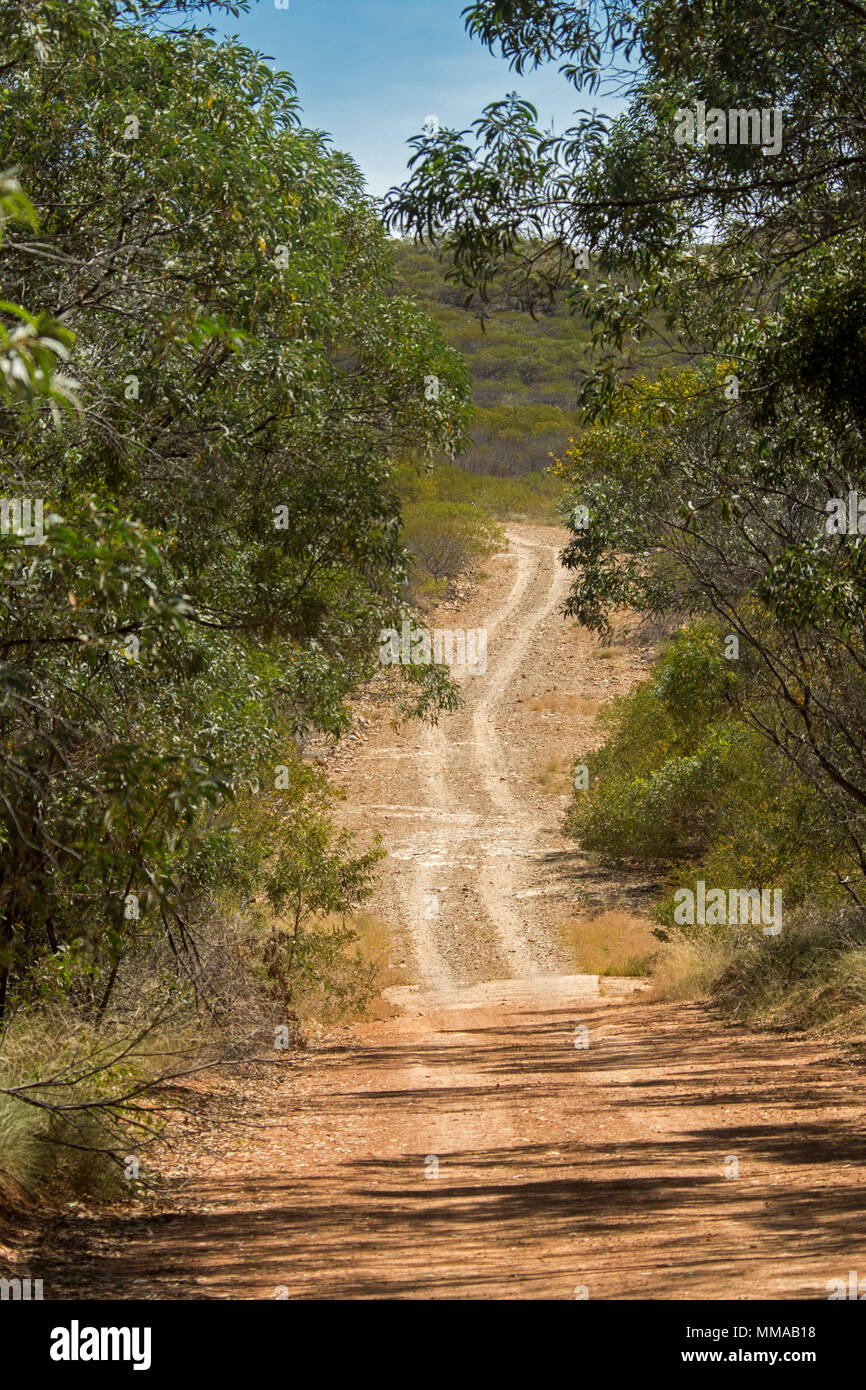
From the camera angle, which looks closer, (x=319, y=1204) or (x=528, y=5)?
(x=319, y=1204)

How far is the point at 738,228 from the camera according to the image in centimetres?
894

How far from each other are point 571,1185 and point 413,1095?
3335 mm

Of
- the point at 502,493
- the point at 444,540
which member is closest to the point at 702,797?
the point at 444,540

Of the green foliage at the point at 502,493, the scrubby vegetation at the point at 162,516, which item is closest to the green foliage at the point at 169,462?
the scrubby vegetation at the point at 162,516

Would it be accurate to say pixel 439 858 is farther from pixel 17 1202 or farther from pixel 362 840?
pixel 17 1202

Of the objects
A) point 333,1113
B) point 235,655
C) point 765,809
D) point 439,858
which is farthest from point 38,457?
point 439,858

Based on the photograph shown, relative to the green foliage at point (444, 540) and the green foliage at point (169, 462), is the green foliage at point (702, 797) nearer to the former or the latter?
the green foliage at point (169, 462)

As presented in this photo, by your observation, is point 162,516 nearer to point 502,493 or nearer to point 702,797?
point 702,797

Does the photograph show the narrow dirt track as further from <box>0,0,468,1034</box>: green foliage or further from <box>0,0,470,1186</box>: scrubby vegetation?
<box>0,0,468,1034</box>: green foliage

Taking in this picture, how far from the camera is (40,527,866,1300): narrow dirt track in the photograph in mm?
5574

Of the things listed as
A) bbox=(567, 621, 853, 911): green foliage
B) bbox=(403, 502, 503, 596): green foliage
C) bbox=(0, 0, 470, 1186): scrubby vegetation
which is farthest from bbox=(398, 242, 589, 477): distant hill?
bbox=(0, 0, 470, 1186): scrubby vegetation

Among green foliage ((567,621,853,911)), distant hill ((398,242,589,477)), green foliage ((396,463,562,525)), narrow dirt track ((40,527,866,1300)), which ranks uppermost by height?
distant hill ((398,242,589,477))

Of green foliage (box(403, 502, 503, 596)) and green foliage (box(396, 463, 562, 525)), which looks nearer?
green foliage (box(403, 502, 503, 596))

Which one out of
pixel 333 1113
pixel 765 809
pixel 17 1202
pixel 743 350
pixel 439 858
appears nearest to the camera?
pixel 17 1202
